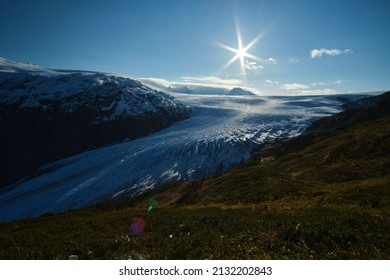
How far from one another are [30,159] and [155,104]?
2825 inches

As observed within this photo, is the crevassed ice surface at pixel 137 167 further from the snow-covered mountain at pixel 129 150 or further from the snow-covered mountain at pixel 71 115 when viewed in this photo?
the snow-covered mountain at pixel 71 115

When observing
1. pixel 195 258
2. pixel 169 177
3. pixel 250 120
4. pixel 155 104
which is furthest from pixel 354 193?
pixel 155 104

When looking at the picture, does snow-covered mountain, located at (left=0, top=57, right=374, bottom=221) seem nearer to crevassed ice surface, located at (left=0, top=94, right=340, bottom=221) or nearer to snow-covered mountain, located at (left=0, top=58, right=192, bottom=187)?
crevassed ice surface, located at (left=0, top=94, right=340, bottom=221)

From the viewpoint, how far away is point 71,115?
16462 cm

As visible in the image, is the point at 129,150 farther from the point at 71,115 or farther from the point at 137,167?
the point at 71,115

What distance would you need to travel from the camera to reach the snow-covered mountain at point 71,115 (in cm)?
14738

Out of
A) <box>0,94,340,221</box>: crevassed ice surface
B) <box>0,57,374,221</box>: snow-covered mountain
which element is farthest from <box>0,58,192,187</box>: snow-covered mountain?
<box>0,94,340,221</box>: crevassed ice surface

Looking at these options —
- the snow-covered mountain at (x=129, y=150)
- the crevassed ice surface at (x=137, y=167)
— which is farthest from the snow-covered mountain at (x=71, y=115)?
the crevassed ice surface at (x=137, y=167)

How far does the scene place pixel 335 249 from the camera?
25.6ft

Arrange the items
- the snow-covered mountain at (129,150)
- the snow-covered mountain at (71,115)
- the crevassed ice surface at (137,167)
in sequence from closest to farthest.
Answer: the crevassed ice surface at (137,167) < the snow-covered mountain at (129,150) < the snow-covered mountain at (71,115)

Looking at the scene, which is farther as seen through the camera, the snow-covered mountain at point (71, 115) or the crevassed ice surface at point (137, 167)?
the snow-covered mountain at point (71, 115)

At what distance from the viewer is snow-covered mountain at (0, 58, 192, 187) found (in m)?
147
